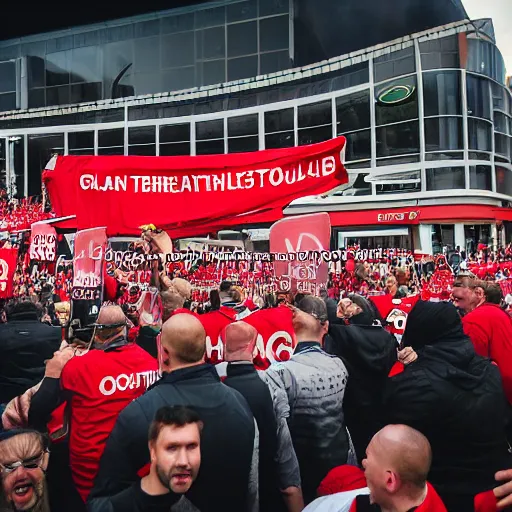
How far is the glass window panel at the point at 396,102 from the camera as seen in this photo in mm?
6512

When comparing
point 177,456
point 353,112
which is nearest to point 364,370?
point 177,456

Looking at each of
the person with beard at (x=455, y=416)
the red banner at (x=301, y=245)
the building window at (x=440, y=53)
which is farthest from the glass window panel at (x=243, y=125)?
the person with beard at (x=455, y=416)

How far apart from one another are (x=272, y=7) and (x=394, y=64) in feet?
6.05

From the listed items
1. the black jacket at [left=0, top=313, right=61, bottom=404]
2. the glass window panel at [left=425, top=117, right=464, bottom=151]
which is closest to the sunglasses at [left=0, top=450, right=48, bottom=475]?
the black jacket at [left=0, top=313, right=61, bottom=404]

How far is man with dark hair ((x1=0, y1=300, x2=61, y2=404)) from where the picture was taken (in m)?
2.53

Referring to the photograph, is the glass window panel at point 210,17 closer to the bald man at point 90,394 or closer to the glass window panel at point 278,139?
the glass window panel at point 278,139


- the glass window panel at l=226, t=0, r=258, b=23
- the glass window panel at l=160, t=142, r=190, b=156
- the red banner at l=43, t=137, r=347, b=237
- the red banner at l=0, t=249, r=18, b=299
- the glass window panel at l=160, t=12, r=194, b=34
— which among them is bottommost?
the red banner at l=0, t=249, r=18, b=299

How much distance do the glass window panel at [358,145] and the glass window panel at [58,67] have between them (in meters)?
3.22

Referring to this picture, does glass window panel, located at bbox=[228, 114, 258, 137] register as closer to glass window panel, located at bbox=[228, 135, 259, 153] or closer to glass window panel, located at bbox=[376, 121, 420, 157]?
glass window panel, located at bbox=[228, 135, 259, 153]

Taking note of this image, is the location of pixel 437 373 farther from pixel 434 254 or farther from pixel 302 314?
pixel 434 254

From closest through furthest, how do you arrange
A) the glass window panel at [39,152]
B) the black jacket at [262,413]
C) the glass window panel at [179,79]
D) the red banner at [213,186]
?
the black jacket at [262,413] < the red banner at [213,186] < the glass window panel at [179,79] < the glass window panel at [39,152]

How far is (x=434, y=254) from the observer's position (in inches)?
226

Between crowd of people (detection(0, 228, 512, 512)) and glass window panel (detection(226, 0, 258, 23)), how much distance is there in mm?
3050

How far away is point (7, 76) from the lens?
5859 millimetres
